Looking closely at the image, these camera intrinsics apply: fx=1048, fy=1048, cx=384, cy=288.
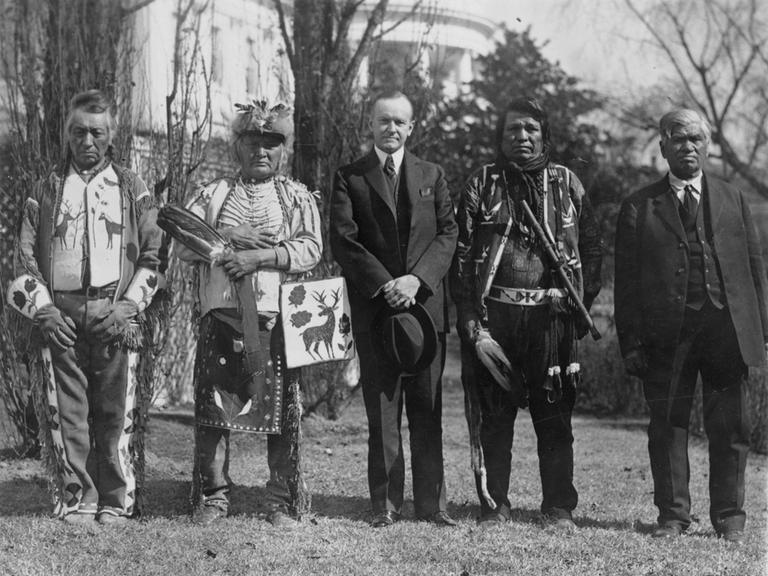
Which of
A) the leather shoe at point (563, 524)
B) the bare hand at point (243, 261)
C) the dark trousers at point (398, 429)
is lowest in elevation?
the leather shoe at point (563, 524)

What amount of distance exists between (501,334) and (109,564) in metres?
2.21

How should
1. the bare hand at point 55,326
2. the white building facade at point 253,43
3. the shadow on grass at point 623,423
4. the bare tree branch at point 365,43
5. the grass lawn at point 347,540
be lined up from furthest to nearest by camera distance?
the shadow on grass at point 623,423 → the bare tree branch at point 365,43 → the white building facade at point 253,43 → the bare hand at point 55,326 → the grass lawn at point 347,540

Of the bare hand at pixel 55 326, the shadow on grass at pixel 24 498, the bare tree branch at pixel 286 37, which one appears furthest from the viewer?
the bare tree branch at pixel 286 37

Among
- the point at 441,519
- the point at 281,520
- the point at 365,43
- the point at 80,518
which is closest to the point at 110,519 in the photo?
the point at 80,518

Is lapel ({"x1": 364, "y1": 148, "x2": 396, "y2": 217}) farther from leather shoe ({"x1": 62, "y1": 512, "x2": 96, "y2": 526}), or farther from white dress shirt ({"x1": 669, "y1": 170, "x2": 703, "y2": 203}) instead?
leather shoe ({"x1": 62, "y1": 512, "x2": 96, "y2": 526})

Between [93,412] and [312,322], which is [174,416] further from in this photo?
[312,322]

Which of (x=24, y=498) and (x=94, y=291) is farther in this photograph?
(x=24, y=498)

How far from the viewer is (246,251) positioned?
530cm

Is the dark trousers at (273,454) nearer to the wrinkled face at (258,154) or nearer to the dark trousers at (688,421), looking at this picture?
the wrinkled face at (258,154)

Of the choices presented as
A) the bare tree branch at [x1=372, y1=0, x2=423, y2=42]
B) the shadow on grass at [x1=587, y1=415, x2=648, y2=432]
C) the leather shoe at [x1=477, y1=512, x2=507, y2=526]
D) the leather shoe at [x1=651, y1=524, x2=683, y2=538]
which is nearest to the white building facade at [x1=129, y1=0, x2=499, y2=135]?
the bare tree branch at [x1=372, y1=0, x2=423, y2=42]

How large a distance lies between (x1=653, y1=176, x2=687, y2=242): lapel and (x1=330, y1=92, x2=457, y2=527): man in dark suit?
1.06 m

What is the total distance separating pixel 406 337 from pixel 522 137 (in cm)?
118

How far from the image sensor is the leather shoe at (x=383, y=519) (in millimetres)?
5469

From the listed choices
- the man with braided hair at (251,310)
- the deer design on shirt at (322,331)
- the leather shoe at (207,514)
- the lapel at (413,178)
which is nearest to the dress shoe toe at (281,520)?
the man with braided hair at (251,310)
